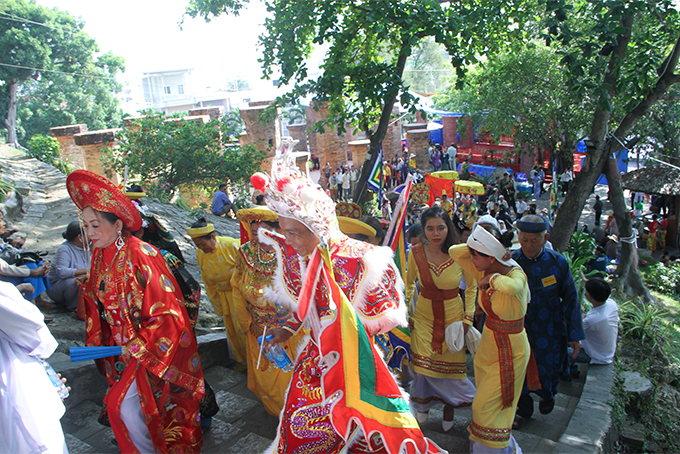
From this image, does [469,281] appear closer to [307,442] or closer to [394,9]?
[307,442]

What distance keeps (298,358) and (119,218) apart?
59.8 inches

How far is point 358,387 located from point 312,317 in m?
A: 0.42

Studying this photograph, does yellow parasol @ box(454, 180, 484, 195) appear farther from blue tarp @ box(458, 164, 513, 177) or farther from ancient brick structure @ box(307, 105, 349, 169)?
blue tarp @ box(458, 164, 513, 177)

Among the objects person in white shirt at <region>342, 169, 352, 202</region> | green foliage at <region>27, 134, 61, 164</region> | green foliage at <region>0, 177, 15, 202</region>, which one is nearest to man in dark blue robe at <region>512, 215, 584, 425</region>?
green foliage at <region>0, 177, 15, 202</region>

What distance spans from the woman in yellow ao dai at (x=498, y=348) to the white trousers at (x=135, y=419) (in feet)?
6.97

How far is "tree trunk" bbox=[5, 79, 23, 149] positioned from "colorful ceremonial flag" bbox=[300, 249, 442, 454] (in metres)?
27.5

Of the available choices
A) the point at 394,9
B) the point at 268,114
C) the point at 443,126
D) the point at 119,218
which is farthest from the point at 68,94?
the point at 119,218

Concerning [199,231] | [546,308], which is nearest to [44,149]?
[199,231]

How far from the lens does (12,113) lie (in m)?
24.9

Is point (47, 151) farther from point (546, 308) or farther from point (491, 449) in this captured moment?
point (491, 449)

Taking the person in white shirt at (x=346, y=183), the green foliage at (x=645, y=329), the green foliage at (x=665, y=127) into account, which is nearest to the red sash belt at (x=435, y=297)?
the green foliage at (x=645, y=329)

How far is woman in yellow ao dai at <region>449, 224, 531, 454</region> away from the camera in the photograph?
3.24 m

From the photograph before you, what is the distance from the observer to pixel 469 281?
3.96 metres

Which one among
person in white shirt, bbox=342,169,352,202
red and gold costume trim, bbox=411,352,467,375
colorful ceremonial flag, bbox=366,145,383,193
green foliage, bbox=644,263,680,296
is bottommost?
green foliage, bbox=644,263,680,296
